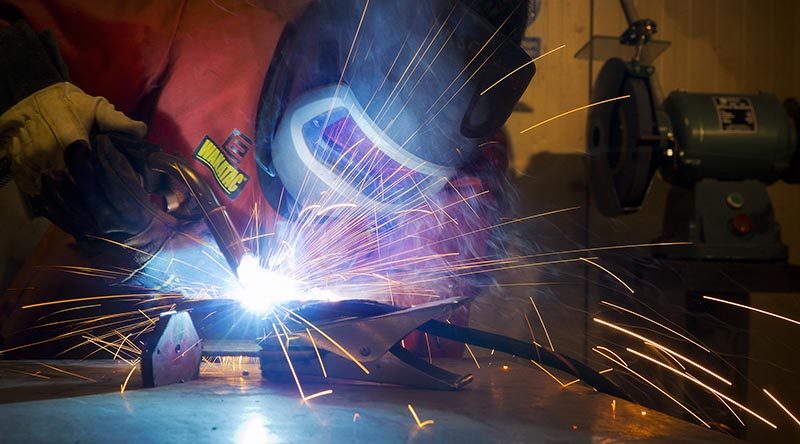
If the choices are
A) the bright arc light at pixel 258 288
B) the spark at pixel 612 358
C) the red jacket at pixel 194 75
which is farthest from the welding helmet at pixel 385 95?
the spark at pixel 612 358

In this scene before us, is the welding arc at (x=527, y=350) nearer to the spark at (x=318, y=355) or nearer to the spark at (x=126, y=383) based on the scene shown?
the spark at (x=318, y=355)

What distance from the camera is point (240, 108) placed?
1.80 metres

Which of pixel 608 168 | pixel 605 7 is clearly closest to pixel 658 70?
pixel 605 7

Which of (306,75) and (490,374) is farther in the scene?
(306,75)

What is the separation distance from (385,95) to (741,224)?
123 centimetres

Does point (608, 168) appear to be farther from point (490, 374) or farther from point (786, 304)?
point (490, 374)

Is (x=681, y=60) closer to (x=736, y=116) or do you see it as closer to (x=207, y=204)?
(x=736, y=116)

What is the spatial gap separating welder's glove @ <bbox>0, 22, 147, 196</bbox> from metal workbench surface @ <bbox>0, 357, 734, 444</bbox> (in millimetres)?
480

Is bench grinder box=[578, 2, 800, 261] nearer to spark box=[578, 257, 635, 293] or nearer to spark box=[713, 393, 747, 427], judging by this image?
spark box=[578, 257, 635, 293]

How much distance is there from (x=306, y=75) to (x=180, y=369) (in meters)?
0.68

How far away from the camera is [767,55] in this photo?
2768 millimetres

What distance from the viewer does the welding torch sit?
1250mm

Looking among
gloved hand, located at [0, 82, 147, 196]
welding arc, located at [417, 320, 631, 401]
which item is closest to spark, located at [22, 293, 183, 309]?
gloved hand, located at [0, 82, 147, 196]

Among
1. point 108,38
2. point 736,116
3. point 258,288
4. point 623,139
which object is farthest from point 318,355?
point 736,116
